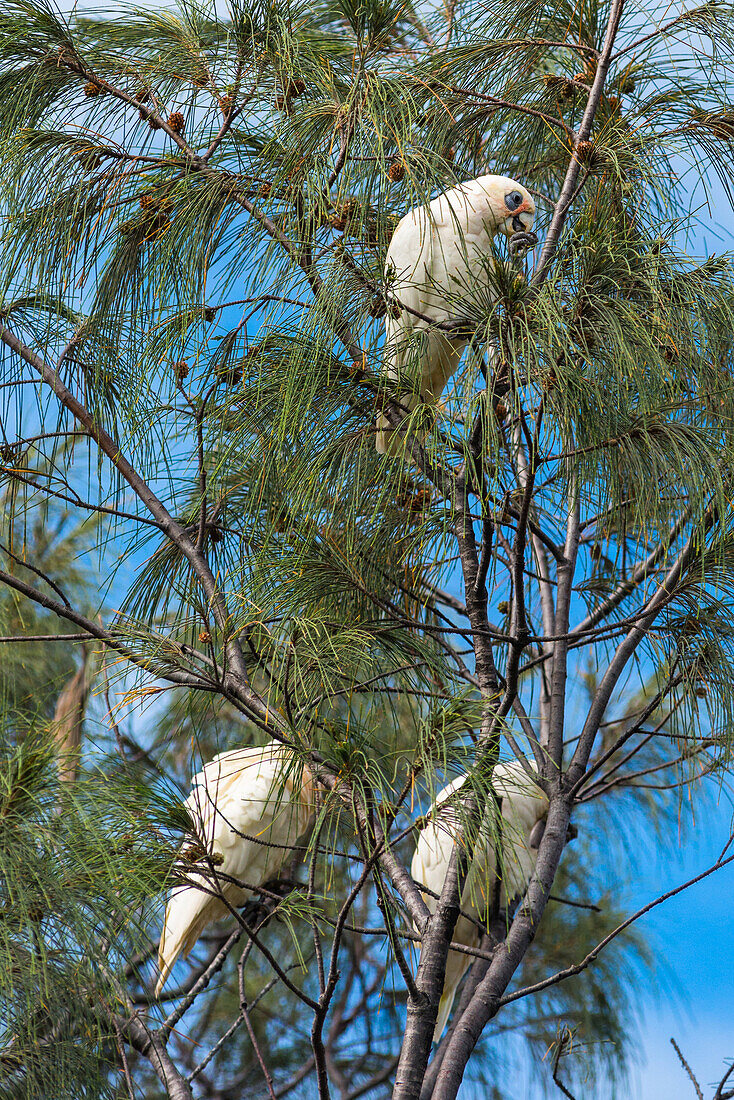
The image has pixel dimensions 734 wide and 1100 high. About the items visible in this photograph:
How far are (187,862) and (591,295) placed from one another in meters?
0.63

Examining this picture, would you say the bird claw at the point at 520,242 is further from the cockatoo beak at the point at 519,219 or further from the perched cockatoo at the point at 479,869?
the perched cockatoo at the point at 479,869

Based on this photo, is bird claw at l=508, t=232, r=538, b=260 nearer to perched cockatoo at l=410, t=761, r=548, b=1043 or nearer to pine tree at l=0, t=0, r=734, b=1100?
pine tree at l=0, t=0, r=734, b=1100

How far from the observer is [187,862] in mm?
1084

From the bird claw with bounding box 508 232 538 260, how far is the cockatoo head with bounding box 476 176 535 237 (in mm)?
23

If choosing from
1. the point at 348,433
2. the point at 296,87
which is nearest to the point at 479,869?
the point at 348,433

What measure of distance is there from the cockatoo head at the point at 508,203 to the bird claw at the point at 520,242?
2 centimetres

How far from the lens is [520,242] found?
1.29 meters

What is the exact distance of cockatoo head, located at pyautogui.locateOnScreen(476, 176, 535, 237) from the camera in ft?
4.33

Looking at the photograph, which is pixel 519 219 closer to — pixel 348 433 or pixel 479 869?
pixel 348 433

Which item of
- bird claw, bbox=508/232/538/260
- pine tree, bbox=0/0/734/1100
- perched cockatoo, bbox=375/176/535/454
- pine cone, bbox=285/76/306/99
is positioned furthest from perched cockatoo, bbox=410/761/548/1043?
pine cone, bbox=285/76/306/99

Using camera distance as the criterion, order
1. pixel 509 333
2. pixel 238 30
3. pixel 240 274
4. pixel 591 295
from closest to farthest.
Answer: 1. pixel 509 333
2. pixel 591 295
3. pixel 240 274
4. pixel 238 30

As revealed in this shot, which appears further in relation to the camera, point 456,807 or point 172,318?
point 172,318

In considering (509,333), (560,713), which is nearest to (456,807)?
(509,333)

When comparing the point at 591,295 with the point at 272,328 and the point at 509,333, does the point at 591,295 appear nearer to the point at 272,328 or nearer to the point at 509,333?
the point at 509,333
